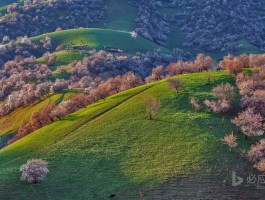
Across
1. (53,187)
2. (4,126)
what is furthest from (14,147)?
(4,126)

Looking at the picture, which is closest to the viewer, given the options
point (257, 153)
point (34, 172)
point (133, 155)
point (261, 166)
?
point (261, 166)

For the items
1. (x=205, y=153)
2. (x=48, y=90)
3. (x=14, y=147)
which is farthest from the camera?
(x=48, y=90)

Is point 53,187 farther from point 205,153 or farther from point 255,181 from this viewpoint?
point 255,181

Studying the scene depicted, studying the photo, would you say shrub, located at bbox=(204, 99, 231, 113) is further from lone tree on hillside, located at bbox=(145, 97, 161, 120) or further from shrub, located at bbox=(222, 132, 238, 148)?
shrub, located at bbox=(222, 132, 238, 148)

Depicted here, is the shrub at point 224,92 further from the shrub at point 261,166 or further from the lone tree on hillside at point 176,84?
the shrub at point 261,166

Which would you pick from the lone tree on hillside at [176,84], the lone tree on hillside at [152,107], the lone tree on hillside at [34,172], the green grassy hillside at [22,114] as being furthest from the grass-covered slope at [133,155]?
the green grassy hillside at [22,114]

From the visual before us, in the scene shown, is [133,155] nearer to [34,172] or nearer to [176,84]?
[34,172]

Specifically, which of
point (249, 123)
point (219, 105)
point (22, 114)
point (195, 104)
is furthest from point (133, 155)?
point (22, 114)
